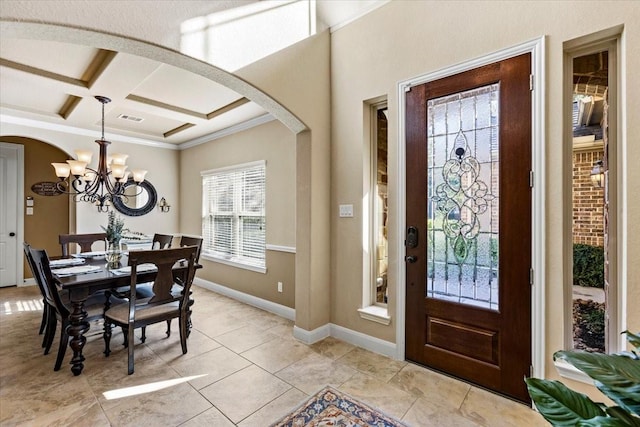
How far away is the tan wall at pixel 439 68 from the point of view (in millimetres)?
1665

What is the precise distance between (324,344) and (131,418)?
1602mm

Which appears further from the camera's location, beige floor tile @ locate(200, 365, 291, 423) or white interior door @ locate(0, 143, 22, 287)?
white interior door @ locate(0, 143, 22, 287)

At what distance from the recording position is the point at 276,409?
1.92 m

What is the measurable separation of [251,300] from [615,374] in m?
3.84

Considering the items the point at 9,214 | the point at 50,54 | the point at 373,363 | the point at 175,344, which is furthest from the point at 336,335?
the point at 9,214

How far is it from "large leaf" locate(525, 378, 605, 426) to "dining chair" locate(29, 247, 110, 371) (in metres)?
3.07

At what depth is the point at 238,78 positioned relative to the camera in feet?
7.52

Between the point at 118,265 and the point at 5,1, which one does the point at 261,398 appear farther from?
the point at 5,1

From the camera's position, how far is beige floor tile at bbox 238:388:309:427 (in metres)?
1.81

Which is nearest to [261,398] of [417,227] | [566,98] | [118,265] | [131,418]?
[131,418]

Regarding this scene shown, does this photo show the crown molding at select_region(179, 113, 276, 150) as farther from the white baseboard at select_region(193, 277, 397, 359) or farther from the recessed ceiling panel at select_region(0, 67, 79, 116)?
the white baseboard at select_region(193, 277, 397, 359)

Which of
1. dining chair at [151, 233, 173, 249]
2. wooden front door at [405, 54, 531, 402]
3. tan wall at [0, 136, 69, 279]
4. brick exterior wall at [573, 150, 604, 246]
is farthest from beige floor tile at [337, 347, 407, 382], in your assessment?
tan wall at [0, 136, 69, 279]

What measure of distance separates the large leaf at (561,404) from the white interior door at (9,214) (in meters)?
7.21

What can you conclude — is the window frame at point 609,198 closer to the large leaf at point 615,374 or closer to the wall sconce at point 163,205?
the large leaf at point 615,374
